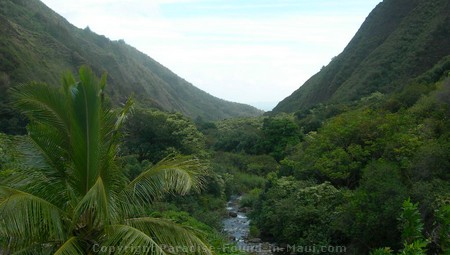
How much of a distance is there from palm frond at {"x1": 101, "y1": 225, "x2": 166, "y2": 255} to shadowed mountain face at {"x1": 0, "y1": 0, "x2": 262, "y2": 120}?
2.70m

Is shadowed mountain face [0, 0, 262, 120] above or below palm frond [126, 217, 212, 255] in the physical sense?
above

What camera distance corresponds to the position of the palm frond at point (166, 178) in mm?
6484

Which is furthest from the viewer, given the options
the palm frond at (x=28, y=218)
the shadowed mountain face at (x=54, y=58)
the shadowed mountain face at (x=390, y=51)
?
the shadowed mountain face at (x=390, y=51)

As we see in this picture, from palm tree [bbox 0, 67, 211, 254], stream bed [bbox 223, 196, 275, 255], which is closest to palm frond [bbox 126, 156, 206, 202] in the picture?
palm tree [bbox 0, 67, 211, 254]

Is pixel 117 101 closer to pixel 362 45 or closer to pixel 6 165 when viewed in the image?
pixel 362 45

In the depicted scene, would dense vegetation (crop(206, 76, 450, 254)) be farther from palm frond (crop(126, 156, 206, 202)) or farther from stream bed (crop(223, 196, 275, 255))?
palm frond (crop(126, 156, 206, 202))

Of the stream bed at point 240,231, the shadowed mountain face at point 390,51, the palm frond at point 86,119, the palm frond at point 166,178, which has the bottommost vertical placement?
the stream bed at point 240,231

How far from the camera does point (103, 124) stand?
6.68m

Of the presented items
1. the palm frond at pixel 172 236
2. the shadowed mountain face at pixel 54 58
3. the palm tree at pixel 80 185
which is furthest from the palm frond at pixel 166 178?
the shadowed mountain face at pixel 54 58

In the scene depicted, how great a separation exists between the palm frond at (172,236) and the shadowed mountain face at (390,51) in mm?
33047

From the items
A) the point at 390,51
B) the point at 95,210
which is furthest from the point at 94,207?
the point at 390,51

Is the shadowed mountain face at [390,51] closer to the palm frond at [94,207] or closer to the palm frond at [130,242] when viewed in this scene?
the palm frond at [130,242]

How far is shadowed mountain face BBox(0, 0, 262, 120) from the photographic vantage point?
41972 mm

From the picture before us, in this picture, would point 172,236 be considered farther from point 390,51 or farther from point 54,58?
point 54,58
